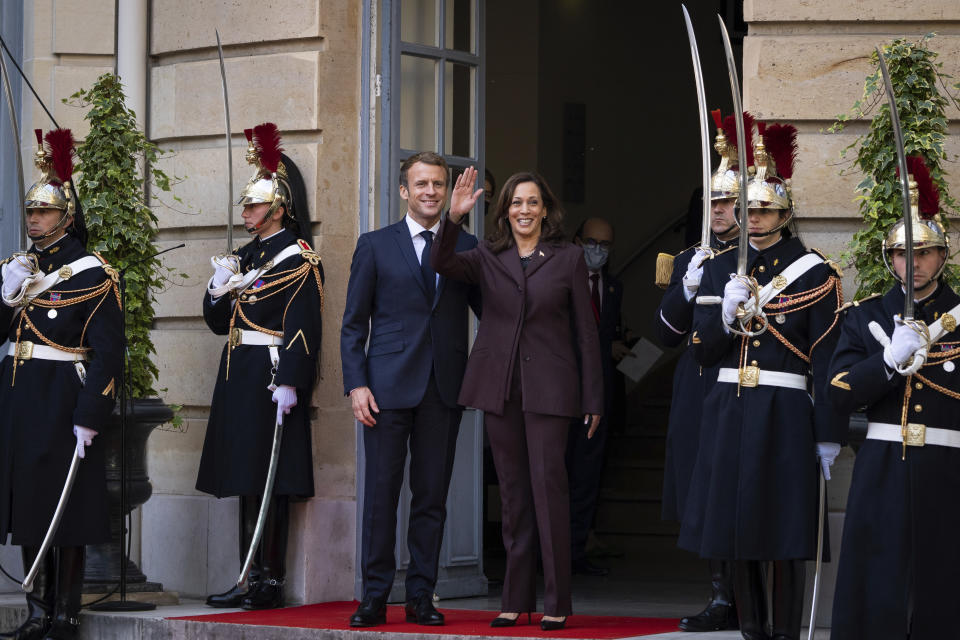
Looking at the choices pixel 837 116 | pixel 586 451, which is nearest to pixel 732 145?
pixel 837 116

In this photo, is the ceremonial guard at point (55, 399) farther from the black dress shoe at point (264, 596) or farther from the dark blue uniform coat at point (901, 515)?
the dark blue uniform coat at point (901, 515)

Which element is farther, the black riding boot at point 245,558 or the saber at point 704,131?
the black riding boot at point 245,558

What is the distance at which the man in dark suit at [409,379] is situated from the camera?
7.23 meters

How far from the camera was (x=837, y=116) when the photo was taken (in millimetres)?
7367

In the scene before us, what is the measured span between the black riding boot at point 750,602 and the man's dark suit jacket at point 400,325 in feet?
5.02

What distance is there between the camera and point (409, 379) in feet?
23.8

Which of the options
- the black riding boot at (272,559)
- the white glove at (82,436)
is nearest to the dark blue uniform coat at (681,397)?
the black riding boot at (272,559)

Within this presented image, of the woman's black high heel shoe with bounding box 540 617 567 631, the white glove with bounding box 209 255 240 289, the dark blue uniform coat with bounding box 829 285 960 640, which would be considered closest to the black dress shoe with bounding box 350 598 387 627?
the woman's black high heel shoe with bounding box 540 617 567 631

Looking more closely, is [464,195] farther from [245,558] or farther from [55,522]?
[245,558]

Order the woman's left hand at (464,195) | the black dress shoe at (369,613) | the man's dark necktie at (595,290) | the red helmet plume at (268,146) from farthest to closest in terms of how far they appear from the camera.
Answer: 1. the man's dark necktie at (595,290)
2. the red helmet plume at (268,146)
3. the black dress shoe at (369,613)
4. the woman's left hand at (464,195)

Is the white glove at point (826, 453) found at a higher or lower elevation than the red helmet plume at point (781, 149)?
lower

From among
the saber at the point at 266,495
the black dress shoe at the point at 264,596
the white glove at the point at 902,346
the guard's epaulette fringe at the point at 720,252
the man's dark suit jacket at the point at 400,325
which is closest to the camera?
the white glove at the point at 902,346

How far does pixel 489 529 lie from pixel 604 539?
2.74 ft

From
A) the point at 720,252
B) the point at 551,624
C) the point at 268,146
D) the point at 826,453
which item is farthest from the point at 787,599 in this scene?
the point at 268,146
